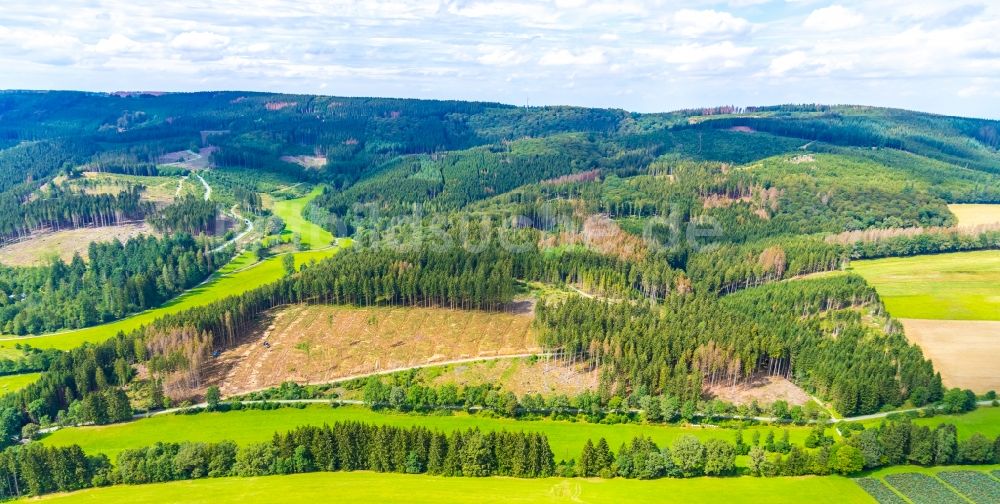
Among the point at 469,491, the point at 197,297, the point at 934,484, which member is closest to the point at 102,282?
the point at 197,297

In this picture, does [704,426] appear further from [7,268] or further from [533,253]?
[7,268]

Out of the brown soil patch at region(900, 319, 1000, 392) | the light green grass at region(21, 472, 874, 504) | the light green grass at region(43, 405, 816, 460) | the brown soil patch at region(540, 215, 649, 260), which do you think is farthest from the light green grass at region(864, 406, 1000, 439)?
the brown soil patch at region(540, 215, 649, 260)

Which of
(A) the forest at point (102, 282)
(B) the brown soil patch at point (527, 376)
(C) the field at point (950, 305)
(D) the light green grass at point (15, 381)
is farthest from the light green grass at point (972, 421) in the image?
(A) the forest at point (102, 282)

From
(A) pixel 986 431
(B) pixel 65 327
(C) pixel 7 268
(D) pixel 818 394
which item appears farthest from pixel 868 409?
(C) pixel 7 268

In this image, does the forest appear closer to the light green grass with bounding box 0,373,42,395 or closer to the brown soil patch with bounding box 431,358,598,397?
the light green grass with bounding box 0,373,42,395

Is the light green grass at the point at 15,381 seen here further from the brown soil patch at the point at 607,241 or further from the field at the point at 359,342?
the brown soil patch at the point at 607,241

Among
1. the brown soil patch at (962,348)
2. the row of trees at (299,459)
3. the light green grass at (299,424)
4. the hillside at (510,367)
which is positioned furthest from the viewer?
the brown soil patch at (962,348)

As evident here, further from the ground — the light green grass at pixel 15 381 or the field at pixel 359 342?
the field at pixel 359 342
